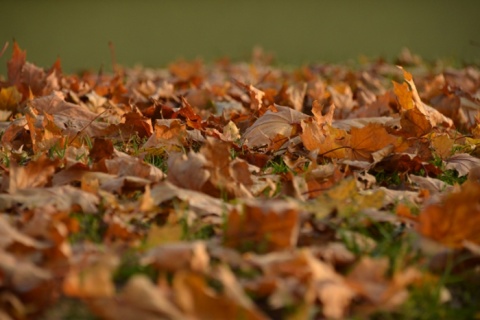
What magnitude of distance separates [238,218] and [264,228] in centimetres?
7

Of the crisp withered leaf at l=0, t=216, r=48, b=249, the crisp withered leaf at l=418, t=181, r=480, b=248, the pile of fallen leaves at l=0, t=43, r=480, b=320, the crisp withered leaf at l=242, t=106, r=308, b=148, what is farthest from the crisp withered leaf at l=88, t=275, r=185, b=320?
the crisp withered leaf at l=242, t=106, r=308, b=148

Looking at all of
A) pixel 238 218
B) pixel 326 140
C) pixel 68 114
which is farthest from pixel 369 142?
pixel 68 114

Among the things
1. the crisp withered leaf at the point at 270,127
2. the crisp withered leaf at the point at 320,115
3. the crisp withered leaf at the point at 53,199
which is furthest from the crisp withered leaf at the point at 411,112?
the crisp withered leaf at the point at 53,199

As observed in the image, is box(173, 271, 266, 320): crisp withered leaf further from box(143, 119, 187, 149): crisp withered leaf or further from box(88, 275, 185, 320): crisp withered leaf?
box(143, 119, 187, 149): crisp withered leaf

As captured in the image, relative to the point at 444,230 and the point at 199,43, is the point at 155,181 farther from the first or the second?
the point at 199,43

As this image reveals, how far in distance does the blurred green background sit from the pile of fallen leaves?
5430mm

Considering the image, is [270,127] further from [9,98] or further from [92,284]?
[92,284]

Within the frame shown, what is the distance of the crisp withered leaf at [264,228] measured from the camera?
1.41 metres

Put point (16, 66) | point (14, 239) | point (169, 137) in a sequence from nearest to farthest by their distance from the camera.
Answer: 1. point (14, 239)
2. point (169, 137)
3. point (16, 66)

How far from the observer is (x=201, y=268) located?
1.30 metres

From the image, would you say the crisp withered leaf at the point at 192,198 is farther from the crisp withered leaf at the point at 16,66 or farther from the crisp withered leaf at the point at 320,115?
the crisp withered leaf at the point at 16,66

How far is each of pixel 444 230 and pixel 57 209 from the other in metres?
0.98

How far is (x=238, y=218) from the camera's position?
4.84ft

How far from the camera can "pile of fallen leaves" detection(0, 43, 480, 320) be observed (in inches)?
48.8
